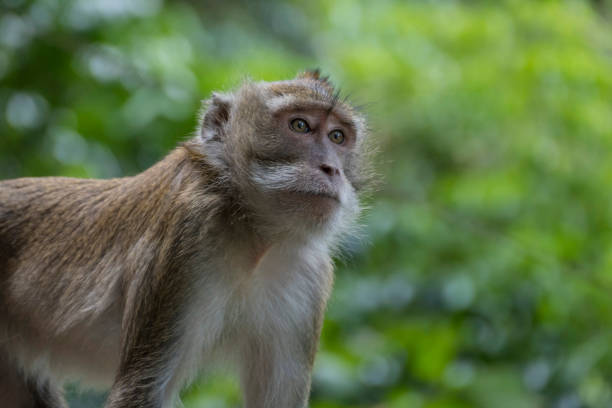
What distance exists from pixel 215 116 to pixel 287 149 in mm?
467

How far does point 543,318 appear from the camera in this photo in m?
8.07

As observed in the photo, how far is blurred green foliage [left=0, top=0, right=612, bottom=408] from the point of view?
24.9 ft

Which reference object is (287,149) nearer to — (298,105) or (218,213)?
(298,105)

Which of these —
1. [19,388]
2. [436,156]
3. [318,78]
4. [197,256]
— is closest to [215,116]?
[318,78]

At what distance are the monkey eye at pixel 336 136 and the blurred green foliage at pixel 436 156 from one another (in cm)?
275

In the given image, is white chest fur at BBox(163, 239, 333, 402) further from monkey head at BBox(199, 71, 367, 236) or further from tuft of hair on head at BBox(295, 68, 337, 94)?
tuft of hair on head at BBox(295, 68, 337, 94)

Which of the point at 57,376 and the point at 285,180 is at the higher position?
the point at 285,180

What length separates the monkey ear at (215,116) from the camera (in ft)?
14.5

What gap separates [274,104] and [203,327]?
110 centimetres

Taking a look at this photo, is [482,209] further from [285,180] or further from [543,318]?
[285,180]

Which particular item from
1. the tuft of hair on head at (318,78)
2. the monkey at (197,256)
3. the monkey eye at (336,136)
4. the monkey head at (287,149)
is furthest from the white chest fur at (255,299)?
the tuft of hair on head at (318,78)

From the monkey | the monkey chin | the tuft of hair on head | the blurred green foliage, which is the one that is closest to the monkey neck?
the monkey

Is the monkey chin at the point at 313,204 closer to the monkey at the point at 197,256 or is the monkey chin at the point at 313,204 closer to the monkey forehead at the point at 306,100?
the monkey at the point at 197,256

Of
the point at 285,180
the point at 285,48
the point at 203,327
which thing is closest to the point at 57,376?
the point at 203,327
